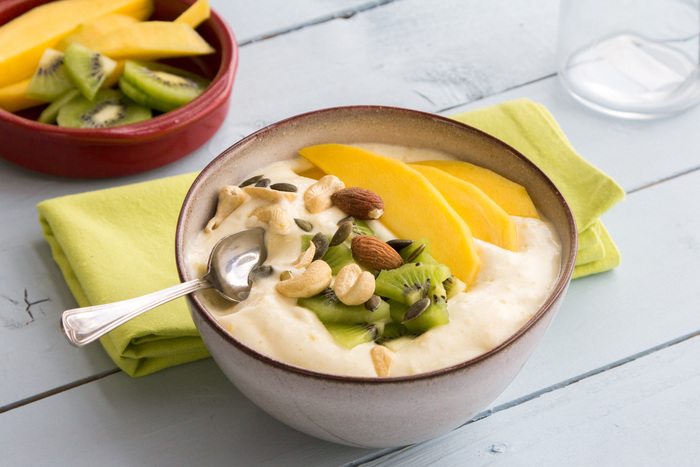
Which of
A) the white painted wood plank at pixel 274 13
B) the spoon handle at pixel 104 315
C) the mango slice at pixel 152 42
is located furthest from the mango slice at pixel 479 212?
the white painted wood plank at pixel 274 13

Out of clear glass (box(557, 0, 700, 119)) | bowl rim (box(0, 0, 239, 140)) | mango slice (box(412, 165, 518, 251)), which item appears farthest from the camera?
clear glass (box(557, 0, 700, 119))

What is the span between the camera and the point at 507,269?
126 cm

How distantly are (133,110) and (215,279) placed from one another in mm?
917

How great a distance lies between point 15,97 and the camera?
75.9 inches

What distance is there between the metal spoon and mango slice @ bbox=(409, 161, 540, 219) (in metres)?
0.41

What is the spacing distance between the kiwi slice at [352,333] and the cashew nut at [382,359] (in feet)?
0.11

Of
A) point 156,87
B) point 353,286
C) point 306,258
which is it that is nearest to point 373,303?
point 353,286

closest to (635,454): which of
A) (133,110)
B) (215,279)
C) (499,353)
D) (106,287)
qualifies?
(499,353)

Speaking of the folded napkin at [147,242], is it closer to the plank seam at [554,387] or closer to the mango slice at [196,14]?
the plank seam at [554,387]

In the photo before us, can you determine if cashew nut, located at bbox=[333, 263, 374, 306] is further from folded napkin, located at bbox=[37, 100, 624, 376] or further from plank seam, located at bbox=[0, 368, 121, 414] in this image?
plank seam, located at bbox=[0, 368, 121, 414]

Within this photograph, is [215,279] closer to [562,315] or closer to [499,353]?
[499,353]

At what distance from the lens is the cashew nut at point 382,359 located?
1.10 metres

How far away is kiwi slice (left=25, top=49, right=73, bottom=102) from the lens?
193cm

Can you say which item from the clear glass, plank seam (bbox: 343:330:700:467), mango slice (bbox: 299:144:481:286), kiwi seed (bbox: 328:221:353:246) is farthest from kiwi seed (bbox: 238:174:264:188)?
the clear glass
